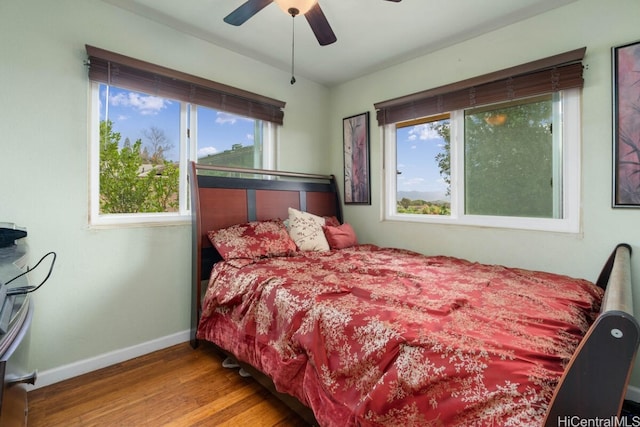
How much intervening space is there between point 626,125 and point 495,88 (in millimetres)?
826

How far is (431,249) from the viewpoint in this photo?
110 inches

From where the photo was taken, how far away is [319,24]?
1.86m

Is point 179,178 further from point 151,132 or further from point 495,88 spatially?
point 495,88

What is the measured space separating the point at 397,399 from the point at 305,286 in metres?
0.75

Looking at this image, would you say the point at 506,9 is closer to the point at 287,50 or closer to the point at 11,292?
the point at 287,50

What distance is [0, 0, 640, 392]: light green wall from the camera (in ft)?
5.98

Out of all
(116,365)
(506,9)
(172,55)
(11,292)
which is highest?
(506,9)

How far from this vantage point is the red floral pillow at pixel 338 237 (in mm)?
2854

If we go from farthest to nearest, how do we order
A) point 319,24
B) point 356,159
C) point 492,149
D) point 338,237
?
point 356,159, point 338,237, point 492,149, point 319,24

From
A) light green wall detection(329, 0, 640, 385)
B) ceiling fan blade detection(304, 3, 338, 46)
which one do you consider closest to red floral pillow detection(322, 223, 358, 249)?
light green wall detection(329, 0, 640, 385)

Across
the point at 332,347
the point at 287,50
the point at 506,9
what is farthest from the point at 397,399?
the point at 287,50

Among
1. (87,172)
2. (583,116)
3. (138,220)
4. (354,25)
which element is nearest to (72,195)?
(87,172)

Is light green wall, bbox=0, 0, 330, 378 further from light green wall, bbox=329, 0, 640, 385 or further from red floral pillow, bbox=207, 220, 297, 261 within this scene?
light green wall, bbox=329, 0, 640, 385

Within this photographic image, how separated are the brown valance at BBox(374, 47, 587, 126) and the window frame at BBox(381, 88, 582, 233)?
0.12m
